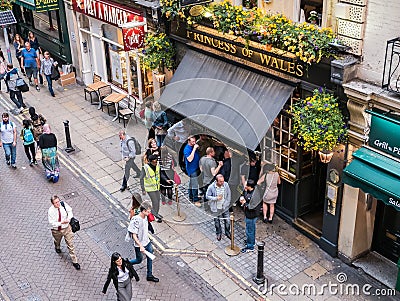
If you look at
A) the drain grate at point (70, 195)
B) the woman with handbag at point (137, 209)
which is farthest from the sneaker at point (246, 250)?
the drain grate at point (70, 195)

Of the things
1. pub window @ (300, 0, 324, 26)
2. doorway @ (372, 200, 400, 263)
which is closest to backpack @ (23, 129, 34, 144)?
pub window @ (300, 0, 324, 26)

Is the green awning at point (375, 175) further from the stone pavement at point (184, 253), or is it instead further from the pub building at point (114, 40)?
the pub building at point (114, 40)

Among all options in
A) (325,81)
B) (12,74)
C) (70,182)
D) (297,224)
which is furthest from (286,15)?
(12,74)

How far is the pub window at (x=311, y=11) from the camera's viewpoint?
1135 centimetres

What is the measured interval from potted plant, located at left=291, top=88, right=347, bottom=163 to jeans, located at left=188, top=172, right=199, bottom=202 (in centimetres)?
393

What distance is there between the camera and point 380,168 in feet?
33.9

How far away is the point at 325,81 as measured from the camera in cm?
1117

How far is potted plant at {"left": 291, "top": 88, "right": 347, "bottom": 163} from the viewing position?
1084cm

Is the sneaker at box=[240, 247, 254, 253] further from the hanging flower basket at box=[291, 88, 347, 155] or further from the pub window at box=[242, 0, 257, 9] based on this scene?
the pub window at box=[242, 0, 257, 9]

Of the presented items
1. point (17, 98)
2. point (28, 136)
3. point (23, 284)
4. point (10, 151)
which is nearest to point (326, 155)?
point (23, 284)

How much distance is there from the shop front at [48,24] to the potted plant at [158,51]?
7.30 m

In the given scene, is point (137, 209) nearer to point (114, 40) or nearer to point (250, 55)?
point (250, 55)

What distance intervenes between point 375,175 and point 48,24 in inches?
725

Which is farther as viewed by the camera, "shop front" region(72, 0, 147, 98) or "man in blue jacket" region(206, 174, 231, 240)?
"shop front" region(72, 0, 147, 98)
